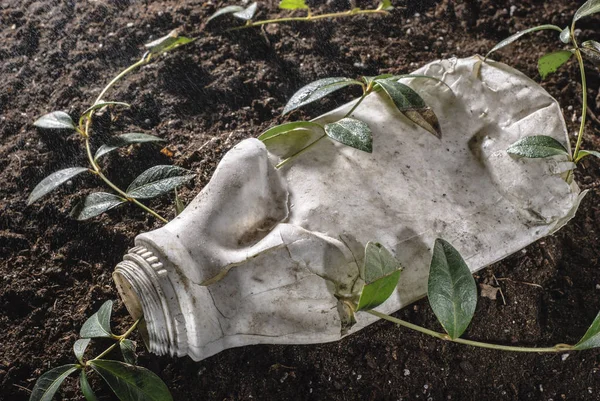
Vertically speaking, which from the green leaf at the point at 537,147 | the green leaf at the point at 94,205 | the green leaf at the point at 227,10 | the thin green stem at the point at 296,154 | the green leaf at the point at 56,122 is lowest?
the green leaf at the point at 537,147

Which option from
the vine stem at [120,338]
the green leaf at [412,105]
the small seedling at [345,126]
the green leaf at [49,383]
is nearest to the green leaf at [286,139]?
the small seedling at [345,126]

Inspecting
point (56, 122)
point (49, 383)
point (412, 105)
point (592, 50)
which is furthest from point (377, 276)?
point (56, 122)

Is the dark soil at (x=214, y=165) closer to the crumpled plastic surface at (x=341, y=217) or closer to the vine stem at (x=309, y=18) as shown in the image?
the vine stem at (x=309, y=18)

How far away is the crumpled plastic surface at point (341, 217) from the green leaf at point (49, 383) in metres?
0.17

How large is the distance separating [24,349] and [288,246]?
644mm

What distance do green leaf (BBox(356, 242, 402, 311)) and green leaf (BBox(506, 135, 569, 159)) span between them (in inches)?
14.1

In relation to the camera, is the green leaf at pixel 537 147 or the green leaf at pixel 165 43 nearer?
the green leaf at pixel 537 147

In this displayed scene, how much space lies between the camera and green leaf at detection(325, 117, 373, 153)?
1194mm

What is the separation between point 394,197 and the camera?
122 cm

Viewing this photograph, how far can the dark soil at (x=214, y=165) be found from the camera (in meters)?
1.34

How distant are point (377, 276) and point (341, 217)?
0.16 m

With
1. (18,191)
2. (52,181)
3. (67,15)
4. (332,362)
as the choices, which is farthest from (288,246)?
(67,15)

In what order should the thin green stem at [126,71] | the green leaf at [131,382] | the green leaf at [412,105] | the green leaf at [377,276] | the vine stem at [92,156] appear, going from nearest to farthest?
the green leaf at [377,276] → the green leaf at [131,382] → the green leaf at [412,105] → the vine stem at [92,156] → the thin green stem at [126,71]

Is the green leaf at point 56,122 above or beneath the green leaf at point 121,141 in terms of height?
above
